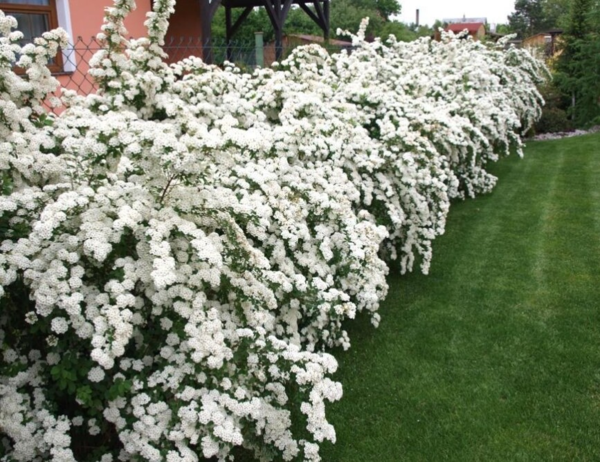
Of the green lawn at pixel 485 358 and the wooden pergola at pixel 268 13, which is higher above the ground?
the wooden pergola at pixel 268 13

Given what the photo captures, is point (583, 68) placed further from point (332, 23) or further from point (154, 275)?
point (332, 23)

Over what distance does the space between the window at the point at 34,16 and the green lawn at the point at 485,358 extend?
15.8 ft

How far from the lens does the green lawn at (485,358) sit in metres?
Answer: 3.07

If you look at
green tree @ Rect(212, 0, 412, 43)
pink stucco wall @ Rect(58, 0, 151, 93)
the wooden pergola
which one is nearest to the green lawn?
the wooden pergola

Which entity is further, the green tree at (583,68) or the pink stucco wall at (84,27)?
the green tree at (583,68)

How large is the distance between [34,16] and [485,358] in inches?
243

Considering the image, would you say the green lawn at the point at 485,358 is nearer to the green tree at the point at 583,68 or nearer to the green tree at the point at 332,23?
the green tree at the point at 583,68

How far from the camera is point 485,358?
151 inches

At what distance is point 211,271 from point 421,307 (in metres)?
2.56

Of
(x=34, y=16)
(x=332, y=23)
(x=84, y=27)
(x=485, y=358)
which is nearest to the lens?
(x=485, y=358)

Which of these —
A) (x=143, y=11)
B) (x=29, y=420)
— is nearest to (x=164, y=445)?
(x=29, y=420)

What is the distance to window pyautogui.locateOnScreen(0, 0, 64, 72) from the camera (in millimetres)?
6727

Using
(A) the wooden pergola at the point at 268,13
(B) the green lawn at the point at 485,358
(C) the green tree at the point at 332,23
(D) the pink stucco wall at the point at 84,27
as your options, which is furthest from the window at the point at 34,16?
(C) the green tree at the point at 332,23

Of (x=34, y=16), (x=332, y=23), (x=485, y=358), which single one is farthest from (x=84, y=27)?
(x=332, y=23)
